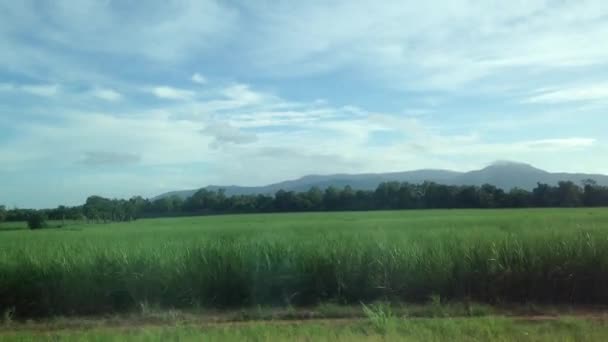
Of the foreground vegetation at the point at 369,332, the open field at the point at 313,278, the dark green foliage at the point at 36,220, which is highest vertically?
the dark green foliage at the point at 36,220

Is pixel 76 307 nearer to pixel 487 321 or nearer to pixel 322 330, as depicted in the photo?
pixel 322 330

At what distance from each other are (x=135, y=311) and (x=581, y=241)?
9552 mm

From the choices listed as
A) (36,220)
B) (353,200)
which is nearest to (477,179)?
(353,200)

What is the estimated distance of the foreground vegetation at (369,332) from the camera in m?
7.80

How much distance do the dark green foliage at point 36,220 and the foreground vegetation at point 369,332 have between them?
14.4 meters

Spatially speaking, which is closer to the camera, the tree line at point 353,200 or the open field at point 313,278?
the open field at point 313,278

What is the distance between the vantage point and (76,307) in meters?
11.5

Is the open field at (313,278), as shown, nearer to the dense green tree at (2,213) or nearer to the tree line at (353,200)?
the dense green tree at (2,213)

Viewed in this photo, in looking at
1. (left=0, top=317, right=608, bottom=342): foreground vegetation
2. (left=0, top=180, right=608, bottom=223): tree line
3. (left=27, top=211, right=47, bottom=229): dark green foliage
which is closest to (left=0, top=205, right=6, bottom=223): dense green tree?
(left=27, top=211, right=47, bottom=229): dark green foliage

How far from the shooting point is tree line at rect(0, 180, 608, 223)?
94.7 ft

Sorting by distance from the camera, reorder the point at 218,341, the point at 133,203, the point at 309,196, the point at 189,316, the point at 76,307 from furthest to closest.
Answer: the point at 309,196, the point at 133,203, the point at 76,307, the point at 189,316, the point at 218,341

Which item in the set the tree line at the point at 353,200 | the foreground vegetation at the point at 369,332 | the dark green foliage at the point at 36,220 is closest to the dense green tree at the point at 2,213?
the dark green foliage at the point at 36,220

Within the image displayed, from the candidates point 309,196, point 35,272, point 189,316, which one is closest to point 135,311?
point 189,316

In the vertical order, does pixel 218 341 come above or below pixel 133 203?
below
